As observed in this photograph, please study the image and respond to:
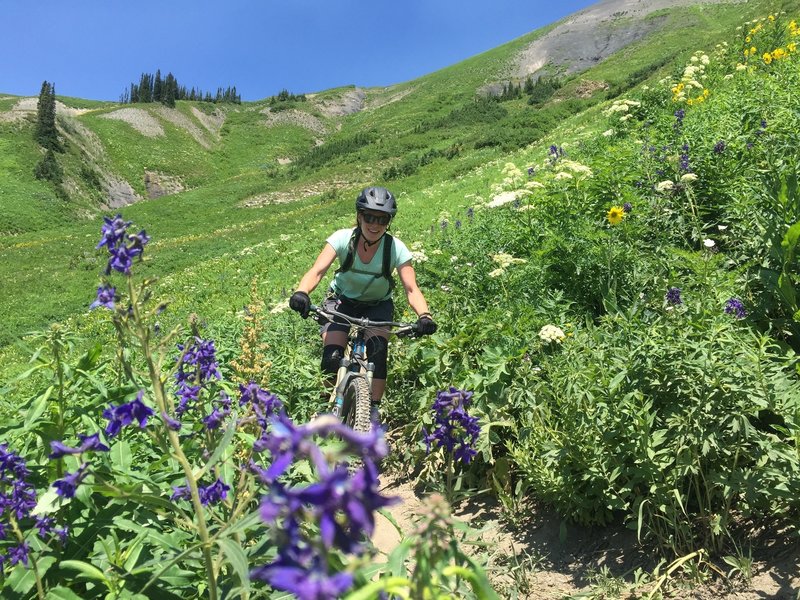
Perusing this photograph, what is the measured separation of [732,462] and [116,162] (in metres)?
72.3

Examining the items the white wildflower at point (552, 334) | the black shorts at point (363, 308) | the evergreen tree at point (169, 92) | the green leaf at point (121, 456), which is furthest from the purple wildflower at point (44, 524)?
the evergreen tree at point (169, 92)

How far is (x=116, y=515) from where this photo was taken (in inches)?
96.1

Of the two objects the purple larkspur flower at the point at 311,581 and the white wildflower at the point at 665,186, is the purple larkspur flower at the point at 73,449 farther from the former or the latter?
the white wildflower at the point at 665,186

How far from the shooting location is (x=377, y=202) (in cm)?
477

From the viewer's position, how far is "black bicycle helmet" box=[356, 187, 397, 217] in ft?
15.6

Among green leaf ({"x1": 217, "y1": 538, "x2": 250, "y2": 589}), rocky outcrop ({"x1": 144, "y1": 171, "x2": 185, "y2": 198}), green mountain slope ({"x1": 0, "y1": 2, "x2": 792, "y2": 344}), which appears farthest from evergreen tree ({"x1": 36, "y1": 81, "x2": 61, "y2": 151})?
green leaf ({"x1": 217, "y1": 538, "x2": 250, "y2": 589})

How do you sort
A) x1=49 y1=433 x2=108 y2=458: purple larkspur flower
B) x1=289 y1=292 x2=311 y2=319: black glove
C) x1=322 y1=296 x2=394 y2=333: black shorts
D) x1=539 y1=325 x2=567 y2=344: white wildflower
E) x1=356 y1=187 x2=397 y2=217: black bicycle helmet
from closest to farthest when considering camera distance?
Result: x1=49 y1=433 x2=108 y2=458: purple larkspur flower, x1=539 y1=325 x2=567 y2=344: white wildflower, x1=289 y1=292 x2=311 y2=319: black glove, x1=356 y1=187 x2=397 y2=217: black bicycle helmet, x1=322 y1=296 x2=394 y2=333: black shorts

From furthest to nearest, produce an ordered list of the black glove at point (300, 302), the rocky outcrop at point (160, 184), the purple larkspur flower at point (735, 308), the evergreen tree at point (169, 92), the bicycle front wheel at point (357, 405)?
the evergreen tree at point (169, 92) < the rocky outcrop at point (160, 184) < the black glove at point (300, 302) < the bicycle front wheel at point (357, 405) < the purple larkspur flower at point (735, 308)

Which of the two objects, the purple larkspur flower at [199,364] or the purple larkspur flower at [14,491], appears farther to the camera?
the purple larkspur flower at [199,364]

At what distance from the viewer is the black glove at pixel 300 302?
4622 millimetres

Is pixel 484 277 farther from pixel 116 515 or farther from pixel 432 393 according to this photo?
pixel 116 515

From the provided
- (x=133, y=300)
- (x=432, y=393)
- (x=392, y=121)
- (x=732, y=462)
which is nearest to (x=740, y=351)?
(x=732, y=462)

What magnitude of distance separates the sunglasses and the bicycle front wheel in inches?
54.6

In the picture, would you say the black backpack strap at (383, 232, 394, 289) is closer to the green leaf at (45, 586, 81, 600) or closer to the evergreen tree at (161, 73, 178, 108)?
the green leaf at (45, 586, 81, 600)
